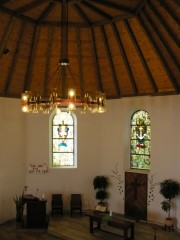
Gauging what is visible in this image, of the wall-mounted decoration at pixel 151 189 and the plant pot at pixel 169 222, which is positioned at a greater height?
the wall-mounted decoration at pixel 151 189

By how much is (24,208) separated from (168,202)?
514 cm

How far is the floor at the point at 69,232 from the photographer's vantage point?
8.60 meters

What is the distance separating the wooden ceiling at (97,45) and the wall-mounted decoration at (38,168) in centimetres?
275

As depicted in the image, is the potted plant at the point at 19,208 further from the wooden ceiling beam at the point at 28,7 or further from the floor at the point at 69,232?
the wooden ceiling beam at the point at 28,7

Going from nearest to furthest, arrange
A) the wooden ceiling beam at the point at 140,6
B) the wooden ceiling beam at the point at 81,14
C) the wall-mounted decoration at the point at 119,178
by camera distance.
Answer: the wooden ceiling beam at the point at 140,6, the wooden ceiling beam at the point at 81,14, the wall-mounted decoration at the point at 119,178

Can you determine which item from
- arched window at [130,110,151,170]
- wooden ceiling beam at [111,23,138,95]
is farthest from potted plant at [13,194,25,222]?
wooden ceiling beam at [111,23,138,95]

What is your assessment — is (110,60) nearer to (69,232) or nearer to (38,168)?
(38,168)

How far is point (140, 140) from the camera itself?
10648 millimetres

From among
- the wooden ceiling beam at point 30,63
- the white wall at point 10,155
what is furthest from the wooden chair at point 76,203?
the wooden ceiling beam at point 30,63

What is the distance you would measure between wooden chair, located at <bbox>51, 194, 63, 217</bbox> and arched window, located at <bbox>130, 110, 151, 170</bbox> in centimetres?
295

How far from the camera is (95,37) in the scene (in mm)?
8766

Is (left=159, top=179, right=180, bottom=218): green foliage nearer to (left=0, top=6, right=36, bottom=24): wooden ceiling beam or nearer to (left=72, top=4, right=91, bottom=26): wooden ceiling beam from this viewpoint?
(left=72, top=4, right=91, bottom=26): wooden ceiling beam

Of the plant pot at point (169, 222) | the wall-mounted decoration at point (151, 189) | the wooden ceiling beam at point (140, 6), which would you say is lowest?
the plant pot at point (169, 222)

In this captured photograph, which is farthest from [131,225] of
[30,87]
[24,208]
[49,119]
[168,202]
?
[30,87]
